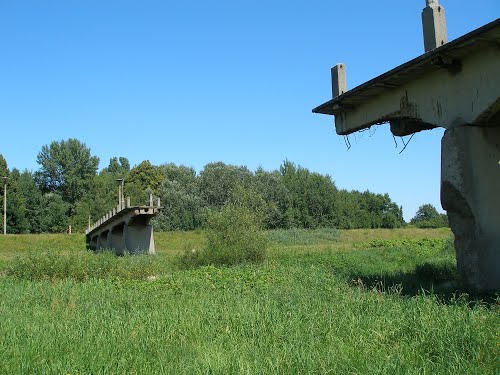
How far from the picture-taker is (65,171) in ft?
261

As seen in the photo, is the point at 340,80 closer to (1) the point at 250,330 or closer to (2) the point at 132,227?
(1) the point at 250,330

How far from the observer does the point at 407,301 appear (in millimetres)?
8383

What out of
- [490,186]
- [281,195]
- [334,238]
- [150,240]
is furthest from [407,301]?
[281,195]

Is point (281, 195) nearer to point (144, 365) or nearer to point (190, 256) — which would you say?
point (190, 256)

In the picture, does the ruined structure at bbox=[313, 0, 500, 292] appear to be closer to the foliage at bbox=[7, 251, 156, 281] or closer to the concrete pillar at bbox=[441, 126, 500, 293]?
the concrete pillar at bbox=[441, 126, 500, 293]

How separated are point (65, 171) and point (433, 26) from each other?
76.5 metres

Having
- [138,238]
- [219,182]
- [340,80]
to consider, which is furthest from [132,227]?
[219,182]

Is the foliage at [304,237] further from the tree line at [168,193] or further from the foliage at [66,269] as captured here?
the foliage at [66,269]

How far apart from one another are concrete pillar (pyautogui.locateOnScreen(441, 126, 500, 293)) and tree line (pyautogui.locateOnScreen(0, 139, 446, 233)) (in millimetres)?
49942

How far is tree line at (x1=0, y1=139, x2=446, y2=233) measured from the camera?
2611 inches

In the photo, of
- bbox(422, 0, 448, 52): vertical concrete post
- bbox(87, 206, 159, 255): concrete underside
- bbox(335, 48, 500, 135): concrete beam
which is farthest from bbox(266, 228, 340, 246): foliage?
bbox(422, 0, 448, 52): vertical concrete post

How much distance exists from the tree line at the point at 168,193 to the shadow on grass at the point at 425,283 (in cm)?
4651

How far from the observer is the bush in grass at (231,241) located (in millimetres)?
22281

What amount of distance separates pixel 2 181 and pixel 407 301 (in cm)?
6987
